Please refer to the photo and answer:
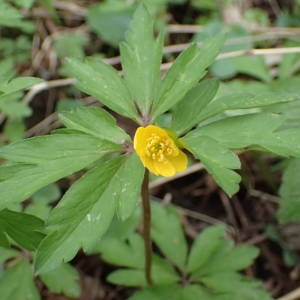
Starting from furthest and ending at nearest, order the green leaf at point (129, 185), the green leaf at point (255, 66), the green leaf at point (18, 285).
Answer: the green leaf at point (255, 66) → the green leaf at point (18, 285) → the green leaf at point (129, 185)

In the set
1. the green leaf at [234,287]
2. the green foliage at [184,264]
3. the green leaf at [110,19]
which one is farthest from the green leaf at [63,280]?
the green leaf at [110,19]

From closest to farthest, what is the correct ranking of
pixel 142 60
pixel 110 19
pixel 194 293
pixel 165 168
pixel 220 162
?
pixel 220 162 → pixel 165 168 → pixel 142 60 → pixel 194 293 → pixel 110 19

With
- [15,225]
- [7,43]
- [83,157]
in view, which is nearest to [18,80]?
[83,157]

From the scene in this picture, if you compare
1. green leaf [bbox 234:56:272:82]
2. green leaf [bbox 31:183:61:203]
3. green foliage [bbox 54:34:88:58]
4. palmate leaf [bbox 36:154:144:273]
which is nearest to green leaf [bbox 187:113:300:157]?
palmate leaf [bbox 36:154:144:273]

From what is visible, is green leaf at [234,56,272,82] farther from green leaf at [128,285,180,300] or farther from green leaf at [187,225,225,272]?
green leaf at [128,285,180,300]

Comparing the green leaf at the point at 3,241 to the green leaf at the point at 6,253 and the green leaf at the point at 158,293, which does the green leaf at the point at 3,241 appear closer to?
the green leaf at the point at 6,253

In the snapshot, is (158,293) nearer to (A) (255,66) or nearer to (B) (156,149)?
(B) (156,149)

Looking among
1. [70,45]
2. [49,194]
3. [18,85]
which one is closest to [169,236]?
[49,194]
